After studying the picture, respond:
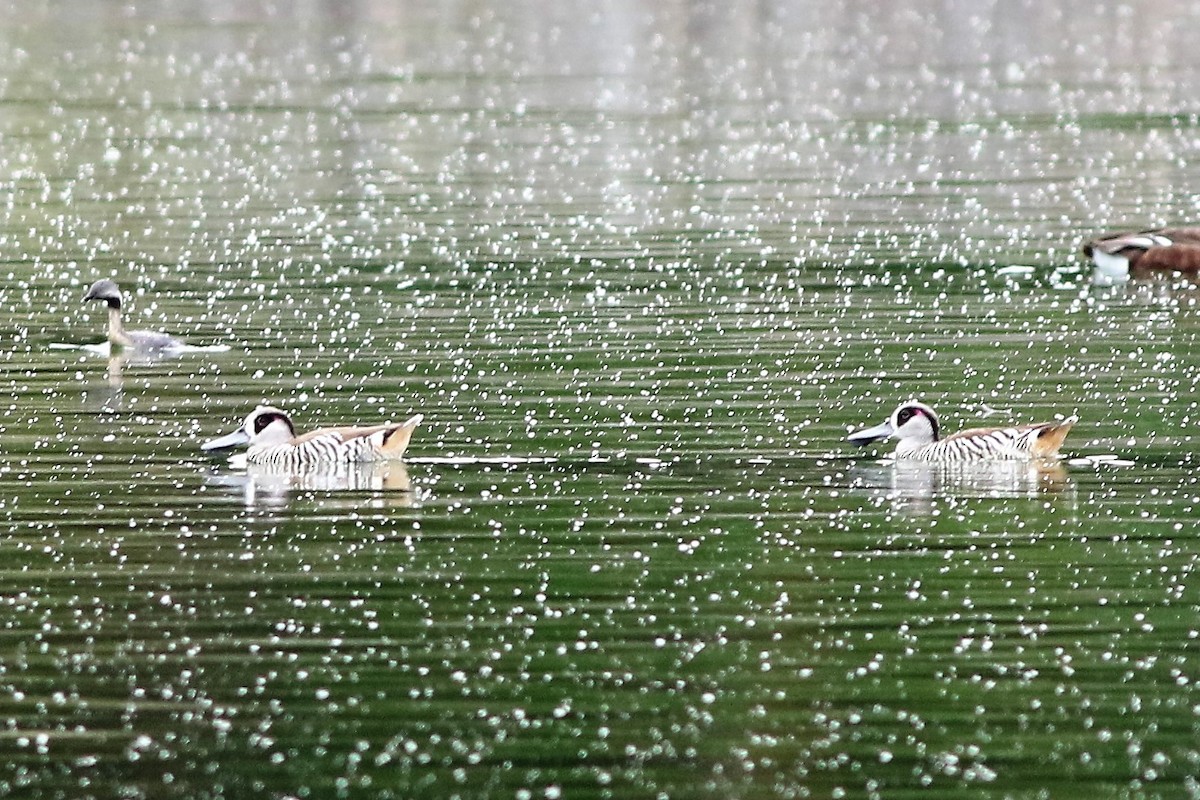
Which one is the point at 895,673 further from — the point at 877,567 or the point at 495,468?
the point at 495,468

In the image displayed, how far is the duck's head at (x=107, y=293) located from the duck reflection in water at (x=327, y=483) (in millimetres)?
6165

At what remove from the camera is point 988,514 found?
51.2 feet

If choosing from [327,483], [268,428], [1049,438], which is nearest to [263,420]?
[268,428]

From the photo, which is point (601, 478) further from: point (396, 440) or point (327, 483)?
point (327, 483)

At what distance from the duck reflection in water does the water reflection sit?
274 centimetres

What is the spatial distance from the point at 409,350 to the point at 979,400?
508 cm

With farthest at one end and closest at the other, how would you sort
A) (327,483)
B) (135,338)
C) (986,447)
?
(135,338) → (986,447) → (327,483)

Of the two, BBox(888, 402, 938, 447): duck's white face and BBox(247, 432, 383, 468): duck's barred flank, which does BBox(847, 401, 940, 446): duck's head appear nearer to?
BBox(888, 402, 938, 447): duck's white face

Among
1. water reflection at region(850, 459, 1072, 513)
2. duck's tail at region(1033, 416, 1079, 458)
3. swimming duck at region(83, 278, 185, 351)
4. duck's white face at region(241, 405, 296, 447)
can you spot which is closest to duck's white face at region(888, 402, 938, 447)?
water reflection at region(850, 459, 1072, 513)

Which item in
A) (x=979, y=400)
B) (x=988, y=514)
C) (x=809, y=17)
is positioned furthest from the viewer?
(x=809, y=17)

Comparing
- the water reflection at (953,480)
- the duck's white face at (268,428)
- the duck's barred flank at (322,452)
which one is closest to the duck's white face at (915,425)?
the water reflection at (953,480)

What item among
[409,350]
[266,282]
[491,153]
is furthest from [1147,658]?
[491,153]

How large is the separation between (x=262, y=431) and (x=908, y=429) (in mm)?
4053

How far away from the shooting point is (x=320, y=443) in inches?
675
